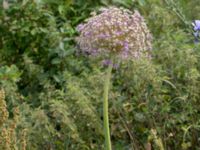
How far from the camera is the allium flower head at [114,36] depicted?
7.91 ft

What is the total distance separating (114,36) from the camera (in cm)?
240

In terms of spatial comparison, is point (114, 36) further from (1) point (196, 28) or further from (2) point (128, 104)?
(1) point (196, 28)

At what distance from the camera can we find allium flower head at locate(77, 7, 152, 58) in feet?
7.91

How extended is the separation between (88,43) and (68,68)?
1.48 m

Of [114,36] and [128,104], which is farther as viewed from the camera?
[128,104]

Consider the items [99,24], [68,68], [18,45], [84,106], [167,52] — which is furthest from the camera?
[18,45]

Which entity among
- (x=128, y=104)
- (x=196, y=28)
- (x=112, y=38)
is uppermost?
(x=112, y=38)

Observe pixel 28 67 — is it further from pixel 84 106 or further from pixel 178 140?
pixel 178 140

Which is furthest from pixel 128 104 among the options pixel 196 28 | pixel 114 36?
pixel 114 36

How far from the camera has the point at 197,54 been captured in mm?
3318

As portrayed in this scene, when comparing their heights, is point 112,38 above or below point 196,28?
above

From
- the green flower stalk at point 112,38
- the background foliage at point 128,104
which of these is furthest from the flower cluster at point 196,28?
the green flower stalk at point 112,38

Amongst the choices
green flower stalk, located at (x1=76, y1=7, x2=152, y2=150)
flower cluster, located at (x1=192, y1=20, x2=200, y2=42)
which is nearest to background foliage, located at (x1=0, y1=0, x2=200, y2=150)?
flower cluster, located at (x1=192, y1=20, x2=200, y2=42)

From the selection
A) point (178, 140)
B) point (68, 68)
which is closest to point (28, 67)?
point (68, 68)
